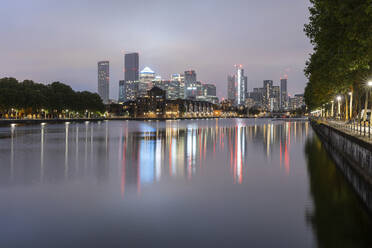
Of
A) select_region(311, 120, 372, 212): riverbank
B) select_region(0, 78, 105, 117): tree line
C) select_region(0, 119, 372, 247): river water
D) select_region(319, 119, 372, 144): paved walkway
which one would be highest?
select_region(0, 78, 105, 117): tree line

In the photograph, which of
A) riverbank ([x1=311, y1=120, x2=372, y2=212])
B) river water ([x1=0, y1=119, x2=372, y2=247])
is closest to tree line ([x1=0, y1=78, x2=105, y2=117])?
river water ([x1=0, y1=119, x2=372, y2=247])

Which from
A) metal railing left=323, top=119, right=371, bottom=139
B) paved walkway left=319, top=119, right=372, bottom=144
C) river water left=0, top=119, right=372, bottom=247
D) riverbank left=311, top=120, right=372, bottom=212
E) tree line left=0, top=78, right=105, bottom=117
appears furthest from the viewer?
tree line left=0, top=78, right=105, bottom=117

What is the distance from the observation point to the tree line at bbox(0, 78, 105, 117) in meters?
123

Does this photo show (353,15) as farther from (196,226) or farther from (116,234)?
(116,234)

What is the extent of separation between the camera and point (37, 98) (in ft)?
433

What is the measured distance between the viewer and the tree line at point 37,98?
404ft

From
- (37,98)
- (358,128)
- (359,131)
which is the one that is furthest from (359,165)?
(37,98)

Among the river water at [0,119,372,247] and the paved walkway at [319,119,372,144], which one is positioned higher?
the paved walkway at [319,119,372,144]

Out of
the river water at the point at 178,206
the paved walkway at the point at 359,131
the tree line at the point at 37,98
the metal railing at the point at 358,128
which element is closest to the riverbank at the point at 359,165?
the river water at the point at 178,206

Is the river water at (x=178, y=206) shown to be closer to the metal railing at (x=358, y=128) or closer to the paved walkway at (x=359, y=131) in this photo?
the paved walkway at (x=359, y=131)

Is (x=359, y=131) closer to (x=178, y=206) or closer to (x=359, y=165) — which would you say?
(x=359, y=165)

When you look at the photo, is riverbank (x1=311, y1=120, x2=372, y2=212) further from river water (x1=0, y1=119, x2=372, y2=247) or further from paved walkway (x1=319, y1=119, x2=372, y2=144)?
paved walkway (x1=319, y1=119, x2=372, y2=144)

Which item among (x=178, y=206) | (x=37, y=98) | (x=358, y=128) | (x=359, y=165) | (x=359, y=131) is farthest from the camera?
Result: (x=37, y=98)

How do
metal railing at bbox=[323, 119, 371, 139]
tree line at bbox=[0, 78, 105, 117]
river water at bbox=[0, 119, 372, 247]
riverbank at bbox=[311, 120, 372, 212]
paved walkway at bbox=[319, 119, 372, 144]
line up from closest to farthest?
river water at bbox=[0, 119, 372, 247] → riverbank at bbox=[311, 120, 372, 212] → paved walkway at bbox=[319, 119, 372, 144] → metal railing at bbox=[323, 119, 371, 139] → tree line at bbox=[0, 78, 105, 117]
